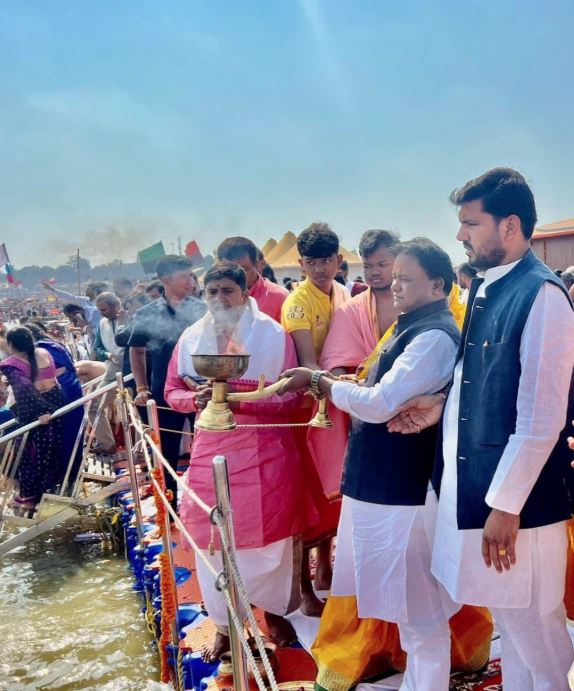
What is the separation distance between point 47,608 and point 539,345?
5083mm

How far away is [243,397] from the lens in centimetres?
251

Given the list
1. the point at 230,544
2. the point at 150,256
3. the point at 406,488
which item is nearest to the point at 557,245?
the point at 150,256

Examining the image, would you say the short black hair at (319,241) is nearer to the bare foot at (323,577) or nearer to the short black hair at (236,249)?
the short black hair at (236,249)

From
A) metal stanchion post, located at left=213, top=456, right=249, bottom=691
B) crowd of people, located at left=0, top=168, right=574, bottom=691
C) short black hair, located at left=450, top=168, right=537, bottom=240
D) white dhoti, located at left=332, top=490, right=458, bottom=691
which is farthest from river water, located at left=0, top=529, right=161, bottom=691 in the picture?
short black hair, located at left=450, top=168, right=537, bottom=240

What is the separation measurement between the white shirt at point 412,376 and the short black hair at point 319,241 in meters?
1.21

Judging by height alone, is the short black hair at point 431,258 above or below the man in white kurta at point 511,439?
above

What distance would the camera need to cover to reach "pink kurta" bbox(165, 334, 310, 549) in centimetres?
294

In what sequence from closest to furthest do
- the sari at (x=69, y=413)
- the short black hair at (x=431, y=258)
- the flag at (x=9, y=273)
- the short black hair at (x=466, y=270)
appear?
1. the short black hair at (x=431, y=258)
2. the sari at (x=69, y=413)
3. the short black hair at (x=466, y=270)
4. the flag at (x=9, y=273)

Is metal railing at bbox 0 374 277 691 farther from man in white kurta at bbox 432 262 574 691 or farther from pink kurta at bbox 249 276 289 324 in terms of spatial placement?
pink kurta at bbox 249 276 289 324

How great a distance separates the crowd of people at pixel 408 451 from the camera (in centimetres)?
189

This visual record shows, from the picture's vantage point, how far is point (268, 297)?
373cm

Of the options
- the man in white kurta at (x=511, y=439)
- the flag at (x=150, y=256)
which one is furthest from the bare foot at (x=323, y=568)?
the flag at (x=150, y=256)

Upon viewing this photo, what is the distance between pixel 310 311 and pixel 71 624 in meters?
3.55

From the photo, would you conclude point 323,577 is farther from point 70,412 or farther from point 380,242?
point 70,412
